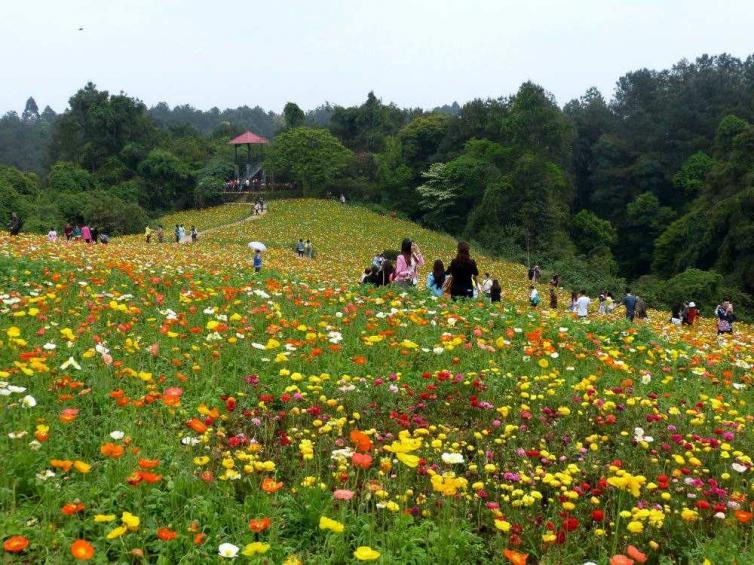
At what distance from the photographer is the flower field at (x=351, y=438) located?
318cm

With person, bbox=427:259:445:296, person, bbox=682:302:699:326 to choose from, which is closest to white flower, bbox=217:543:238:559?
person, bbox=427:259:445:296

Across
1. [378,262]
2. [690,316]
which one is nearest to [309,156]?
[690,316]

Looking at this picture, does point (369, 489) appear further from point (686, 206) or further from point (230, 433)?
point (686, 206)

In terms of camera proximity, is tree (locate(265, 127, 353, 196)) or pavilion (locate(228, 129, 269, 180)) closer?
tree (locate(265, 127, 353, 196))

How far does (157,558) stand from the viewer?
3.00 m

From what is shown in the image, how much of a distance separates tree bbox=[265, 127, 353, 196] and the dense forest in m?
0.14

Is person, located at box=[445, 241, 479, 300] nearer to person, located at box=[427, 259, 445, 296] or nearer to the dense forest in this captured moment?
person, located at box=[427, 259, 445, 296]

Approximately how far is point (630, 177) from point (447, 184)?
20.3 meters

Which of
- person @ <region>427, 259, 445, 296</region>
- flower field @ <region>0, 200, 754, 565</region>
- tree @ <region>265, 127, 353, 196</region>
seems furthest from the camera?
tree @ <region>265, 127, 353, 196</region>

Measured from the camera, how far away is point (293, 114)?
6894cm

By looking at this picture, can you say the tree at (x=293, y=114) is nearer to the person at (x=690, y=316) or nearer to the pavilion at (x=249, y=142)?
the pavilion at (x=249, y=142)

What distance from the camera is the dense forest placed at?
1595 inches

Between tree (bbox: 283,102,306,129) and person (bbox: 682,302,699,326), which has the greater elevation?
tree (bbox: 283,102,306,129)

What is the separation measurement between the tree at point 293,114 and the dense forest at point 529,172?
0.15 metres
